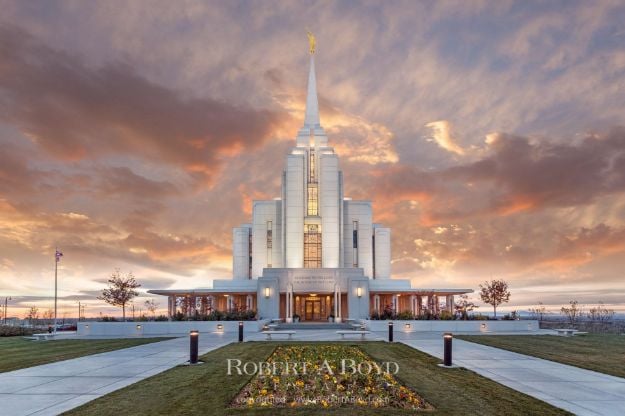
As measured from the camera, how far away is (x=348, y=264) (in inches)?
2352

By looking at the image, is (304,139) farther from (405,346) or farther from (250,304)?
(405,346)

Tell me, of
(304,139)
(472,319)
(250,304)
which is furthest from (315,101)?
(472,319)

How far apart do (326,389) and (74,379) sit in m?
6.80

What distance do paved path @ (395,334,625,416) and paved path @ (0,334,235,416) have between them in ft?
30.6

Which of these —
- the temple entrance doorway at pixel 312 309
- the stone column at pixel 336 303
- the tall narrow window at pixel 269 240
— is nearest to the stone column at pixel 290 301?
the temple entrance doorway at pixel 312 309

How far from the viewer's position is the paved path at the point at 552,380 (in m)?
10.0

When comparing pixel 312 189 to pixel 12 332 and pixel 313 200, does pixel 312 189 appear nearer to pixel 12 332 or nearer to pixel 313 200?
pixel 313 200

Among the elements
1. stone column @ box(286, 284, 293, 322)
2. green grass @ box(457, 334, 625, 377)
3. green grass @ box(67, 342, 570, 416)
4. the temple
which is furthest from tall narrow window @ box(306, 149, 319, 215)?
green grass @ box(67, 342, 570, 416)

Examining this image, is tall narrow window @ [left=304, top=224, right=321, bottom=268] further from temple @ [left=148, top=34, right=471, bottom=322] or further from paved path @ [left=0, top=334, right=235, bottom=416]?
paved path @ [left=0, top=334, right=235, bottom=416]

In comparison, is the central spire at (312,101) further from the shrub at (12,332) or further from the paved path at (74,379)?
the paved path at (74,379)

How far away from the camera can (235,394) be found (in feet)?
34.8

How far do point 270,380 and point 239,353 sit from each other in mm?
7184

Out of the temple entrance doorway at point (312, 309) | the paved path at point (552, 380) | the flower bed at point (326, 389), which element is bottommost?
the temple entrance doorway at point (312, 309)

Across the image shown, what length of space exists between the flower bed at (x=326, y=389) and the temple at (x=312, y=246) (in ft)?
123
